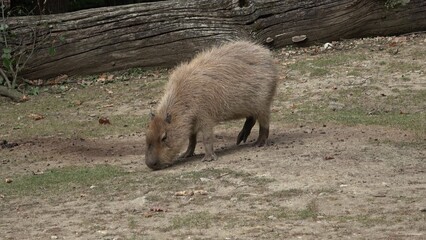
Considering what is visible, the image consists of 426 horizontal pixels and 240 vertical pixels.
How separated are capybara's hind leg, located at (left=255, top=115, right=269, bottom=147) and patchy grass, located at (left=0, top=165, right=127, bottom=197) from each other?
1513mm

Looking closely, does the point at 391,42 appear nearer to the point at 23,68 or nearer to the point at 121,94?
the point at 121,94

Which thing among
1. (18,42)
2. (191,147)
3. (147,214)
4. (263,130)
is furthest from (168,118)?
(18,42)

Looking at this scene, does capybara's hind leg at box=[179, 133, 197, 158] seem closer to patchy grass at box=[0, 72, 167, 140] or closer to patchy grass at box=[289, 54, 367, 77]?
patchy grass at box=[0, 72, 167, 140]

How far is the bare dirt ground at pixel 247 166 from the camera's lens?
6.25 metres

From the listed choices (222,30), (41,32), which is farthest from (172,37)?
(41,32)

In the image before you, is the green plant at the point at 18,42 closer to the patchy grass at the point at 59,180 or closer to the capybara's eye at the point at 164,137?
the patchy grass at the point at 59,180

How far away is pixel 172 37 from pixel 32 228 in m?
7.01

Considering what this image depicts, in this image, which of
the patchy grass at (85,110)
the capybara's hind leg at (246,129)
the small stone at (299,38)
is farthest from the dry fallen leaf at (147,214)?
the small stone at (299,38)

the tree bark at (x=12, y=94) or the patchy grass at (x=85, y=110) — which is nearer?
the patchy grass at (x=85, y=110)

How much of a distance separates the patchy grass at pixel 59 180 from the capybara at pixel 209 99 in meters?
0.44

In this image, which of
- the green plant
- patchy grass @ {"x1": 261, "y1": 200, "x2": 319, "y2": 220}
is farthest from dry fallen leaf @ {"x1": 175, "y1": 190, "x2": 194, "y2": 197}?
the green plant

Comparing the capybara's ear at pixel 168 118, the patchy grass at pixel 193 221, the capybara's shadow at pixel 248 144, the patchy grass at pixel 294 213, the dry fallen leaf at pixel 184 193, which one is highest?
the capybara's ear at pixel 168 118

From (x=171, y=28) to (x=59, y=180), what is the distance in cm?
555

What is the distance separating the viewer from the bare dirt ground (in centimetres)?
625
